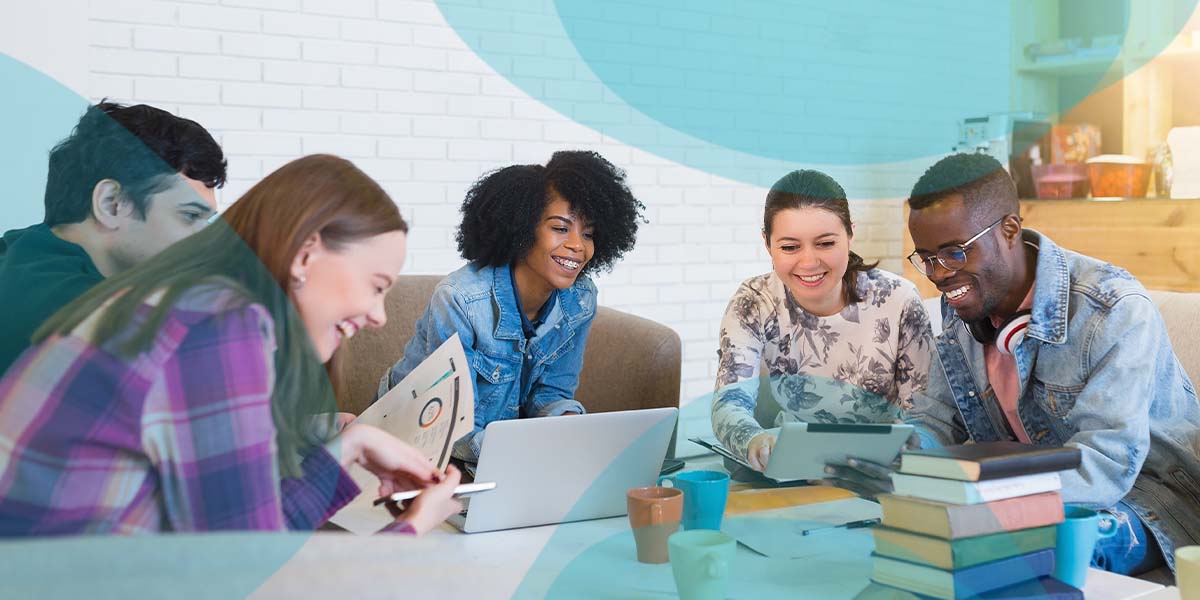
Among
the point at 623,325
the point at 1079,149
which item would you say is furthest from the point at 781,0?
the point at 623,325

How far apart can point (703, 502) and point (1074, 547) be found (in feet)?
1.24

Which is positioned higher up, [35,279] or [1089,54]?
[1089,54]

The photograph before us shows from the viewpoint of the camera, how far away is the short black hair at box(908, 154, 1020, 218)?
1.14m

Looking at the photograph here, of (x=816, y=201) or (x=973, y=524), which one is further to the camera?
(x=816, y=201)

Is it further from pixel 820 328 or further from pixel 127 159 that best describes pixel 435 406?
pixel 820 328

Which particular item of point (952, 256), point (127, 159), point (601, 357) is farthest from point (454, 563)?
point (601, 357)

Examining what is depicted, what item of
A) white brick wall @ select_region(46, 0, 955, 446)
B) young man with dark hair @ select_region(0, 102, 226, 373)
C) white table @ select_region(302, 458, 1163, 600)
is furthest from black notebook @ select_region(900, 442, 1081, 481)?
white brick wall @ select_region(46, 0, 955, 446)

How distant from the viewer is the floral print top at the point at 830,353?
5.91 ft

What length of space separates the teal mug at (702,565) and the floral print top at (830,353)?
87cm

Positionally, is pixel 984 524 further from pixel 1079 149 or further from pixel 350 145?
pixel 350 145

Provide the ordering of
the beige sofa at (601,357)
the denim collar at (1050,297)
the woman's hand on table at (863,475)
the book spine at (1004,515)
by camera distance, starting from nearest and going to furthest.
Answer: the book spine at (1004,515)
the woman's hand on table at (863,475)
the denim collar at (1050,297)
the beige sofa at (601,357)
